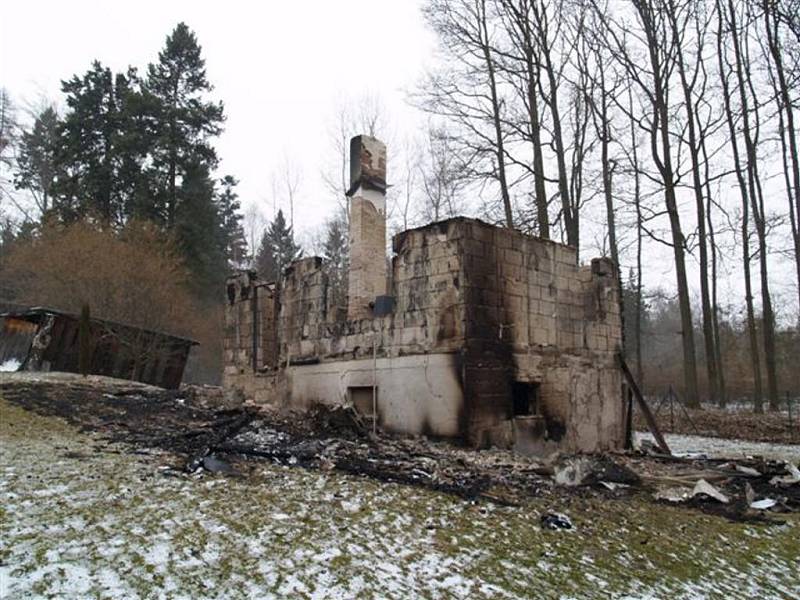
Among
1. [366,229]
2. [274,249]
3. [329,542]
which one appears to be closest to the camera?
[329,542]

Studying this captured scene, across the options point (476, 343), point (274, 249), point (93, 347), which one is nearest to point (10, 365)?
point (93, 347)

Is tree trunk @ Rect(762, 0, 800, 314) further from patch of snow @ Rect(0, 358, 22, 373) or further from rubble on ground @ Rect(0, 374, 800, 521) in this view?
patch of snow @ Rect(0, 358, 22, 373)

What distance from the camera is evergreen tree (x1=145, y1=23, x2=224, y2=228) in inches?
1146

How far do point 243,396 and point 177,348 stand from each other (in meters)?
5.97

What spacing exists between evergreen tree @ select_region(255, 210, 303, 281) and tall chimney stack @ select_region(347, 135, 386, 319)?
2840 centimetres

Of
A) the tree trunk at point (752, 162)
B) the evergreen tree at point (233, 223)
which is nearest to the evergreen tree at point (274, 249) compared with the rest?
the evergreen tree at point (233, 223)

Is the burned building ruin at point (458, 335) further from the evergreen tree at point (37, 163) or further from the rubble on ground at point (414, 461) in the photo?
the evergreen tree at point (37, 163)

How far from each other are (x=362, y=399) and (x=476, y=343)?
2339mm

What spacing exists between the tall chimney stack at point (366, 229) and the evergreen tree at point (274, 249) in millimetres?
28396

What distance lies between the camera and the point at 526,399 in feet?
32.3

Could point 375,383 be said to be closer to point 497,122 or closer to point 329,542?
point 329,542

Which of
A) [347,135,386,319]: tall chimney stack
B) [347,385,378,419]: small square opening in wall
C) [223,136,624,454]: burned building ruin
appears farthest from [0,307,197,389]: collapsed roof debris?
[347,385,378,419]: small square opening in wall

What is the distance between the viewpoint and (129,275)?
2262cm

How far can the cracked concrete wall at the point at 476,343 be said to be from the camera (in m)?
8.95
